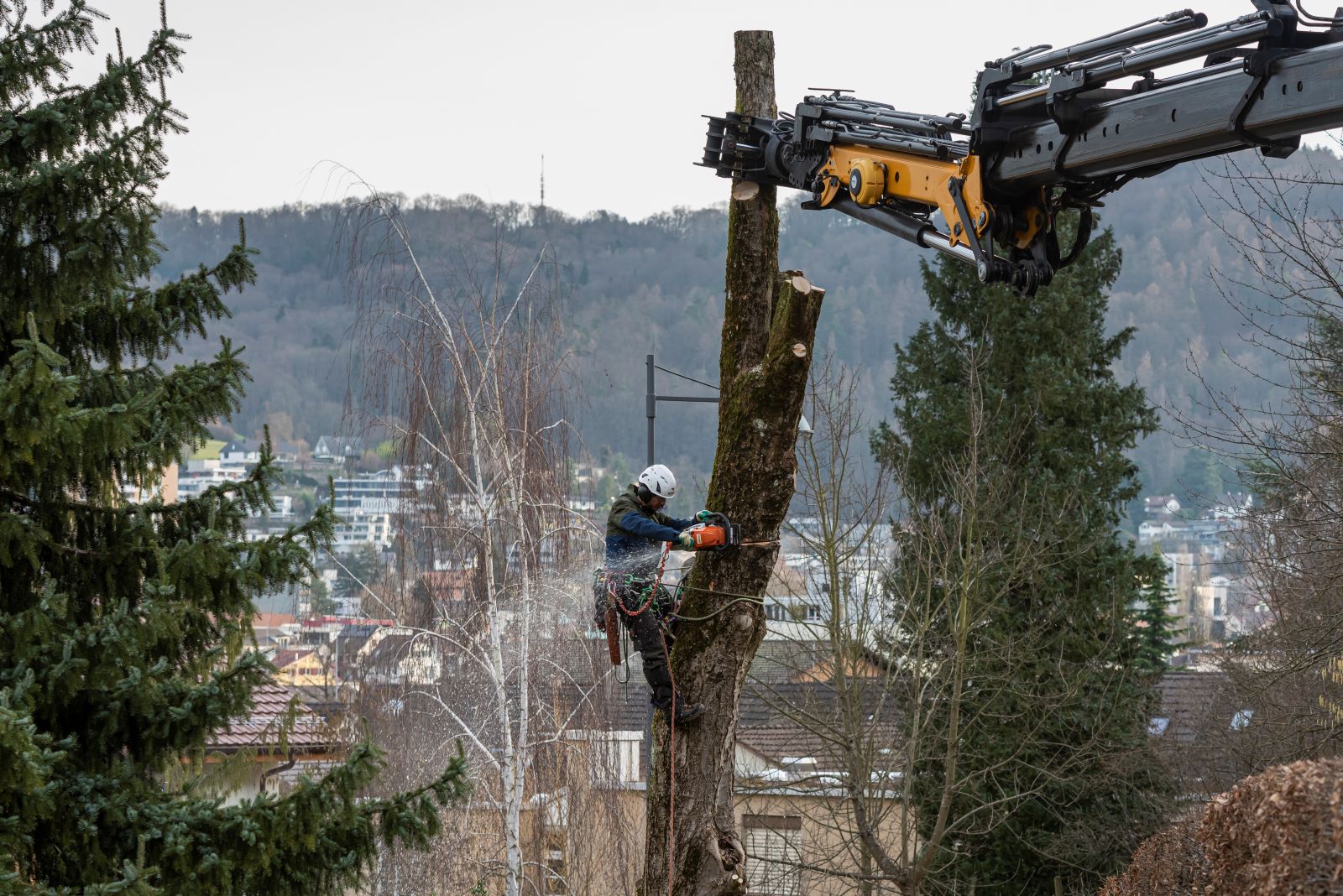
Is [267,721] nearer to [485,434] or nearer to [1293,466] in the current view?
[485,434]

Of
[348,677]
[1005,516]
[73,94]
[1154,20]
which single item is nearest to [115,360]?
[73,94]

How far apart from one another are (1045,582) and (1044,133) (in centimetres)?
1375

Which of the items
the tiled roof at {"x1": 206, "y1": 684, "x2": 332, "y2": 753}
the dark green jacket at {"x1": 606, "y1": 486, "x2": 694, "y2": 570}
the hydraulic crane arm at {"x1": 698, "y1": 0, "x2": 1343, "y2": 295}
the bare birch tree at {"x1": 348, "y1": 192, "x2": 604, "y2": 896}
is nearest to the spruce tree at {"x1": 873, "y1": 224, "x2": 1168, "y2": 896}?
the bare birch tree at {"x1": 348, "y1": 192, "x2": 604, "y2": 896}

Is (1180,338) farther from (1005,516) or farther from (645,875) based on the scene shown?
(645,875)

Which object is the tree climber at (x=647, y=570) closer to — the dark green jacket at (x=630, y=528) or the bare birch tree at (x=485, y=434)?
the dark green jacket at (x=630, y=528)

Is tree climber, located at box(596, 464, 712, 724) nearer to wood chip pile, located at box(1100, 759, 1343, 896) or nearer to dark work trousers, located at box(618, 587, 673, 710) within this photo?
dark work trousers, located at box(618, 587, 673, 710)

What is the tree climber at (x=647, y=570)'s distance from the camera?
8094 mm

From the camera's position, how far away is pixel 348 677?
2114cm

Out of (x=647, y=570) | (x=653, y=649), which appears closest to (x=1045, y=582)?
(x=647, y=570)

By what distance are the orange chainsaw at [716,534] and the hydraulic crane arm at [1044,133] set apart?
6.19 feet

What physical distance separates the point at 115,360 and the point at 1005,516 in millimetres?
12804

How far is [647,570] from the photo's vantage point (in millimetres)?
8547

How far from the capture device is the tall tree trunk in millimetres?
7922

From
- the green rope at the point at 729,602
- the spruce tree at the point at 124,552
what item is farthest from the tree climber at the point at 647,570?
the spruce tree at the point at 124,552
